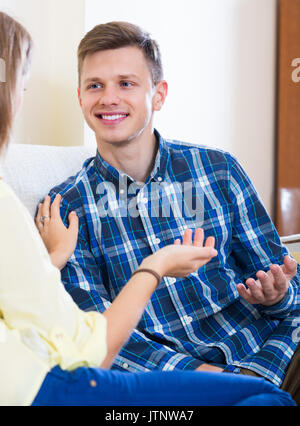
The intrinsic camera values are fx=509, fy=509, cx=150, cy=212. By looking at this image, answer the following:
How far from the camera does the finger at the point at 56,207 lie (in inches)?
49.5

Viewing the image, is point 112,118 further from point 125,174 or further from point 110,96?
point 125,174

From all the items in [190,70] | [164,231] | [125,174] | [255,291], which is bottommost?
[255,291]

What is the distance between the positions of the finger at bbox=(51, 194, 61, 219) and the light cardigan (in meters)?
0.58

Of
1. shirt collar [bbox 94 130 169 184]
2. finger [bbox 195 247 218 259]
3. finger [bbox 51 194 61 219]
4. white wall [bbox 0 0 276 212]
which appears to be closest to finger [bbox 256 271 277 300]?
finger [bbox 195 247 218 259]

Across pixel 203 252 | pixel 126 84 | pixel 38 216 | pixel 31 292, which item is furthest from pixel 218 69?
pixel 31 292

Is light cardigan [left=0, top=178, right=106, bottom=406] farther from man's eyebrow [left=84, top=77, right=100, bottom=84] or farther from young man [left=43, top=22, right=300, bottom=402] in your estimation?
man's eyebrow [left=84, top=77, right=100, bottom=84]

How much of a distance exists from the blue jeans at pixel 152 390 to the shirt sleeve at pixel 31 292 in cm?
3

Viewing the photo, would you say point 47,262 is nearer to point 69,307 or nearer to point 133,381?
point 69,307

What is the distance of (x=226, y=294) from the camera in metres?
1.33

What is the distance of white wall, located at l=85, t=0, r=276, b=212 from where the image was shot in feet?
7.47

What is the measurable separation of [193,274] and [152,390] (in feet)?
2.13

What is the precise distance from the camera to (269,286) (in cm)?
122

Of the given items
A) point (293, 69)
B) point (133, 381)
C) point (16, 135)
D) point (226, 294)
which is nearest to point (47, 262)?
point (133, 381)
